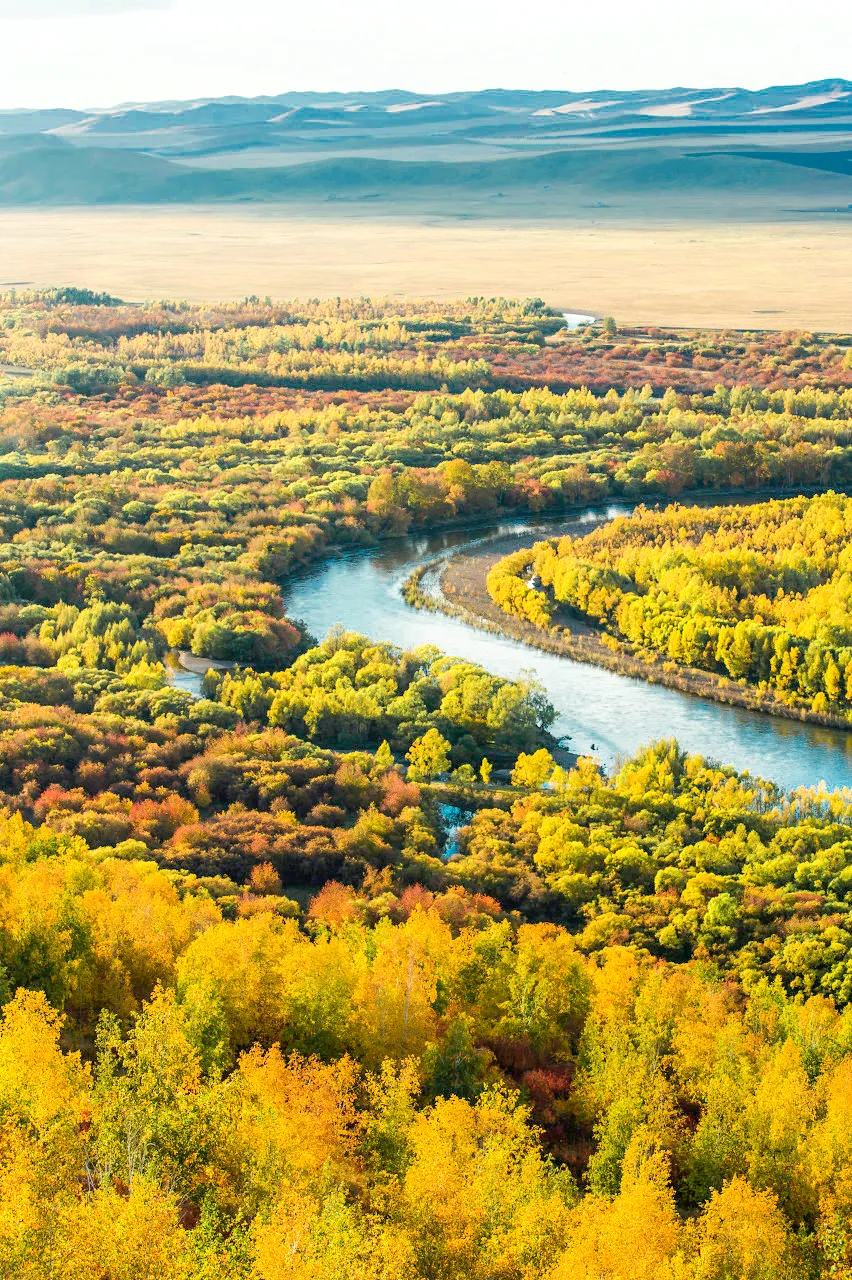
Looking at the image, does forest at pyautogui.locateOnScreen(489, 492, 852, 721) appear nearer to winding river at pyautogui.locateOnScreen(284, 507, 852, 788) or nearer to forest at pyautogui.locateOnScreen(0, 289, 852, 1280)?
forest at pyautogui.locateOnScreen(0, 289, 852, 1280)

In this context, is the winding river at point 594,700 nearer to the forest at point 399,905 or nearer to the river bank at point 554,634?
the river bank at point 554,634

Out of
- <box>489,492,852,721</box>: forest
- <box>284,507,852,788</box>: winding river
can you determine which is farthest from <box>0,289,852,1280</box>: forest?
<box>284,507,852,788</box>: winding river

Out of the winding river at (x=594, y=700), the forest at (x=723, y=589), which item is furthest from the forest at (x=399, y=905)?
the winding river at (x=594, y=700)

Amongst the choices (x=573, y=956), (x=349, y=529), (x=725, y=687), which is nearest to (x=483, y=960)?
(x=573, y=956)

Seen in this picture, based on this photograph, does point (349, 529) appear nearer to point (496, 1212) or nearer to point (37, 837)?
point (37, 837)

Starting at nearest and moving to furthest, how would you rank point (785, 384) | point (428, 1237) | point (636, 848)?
1. point (428, 1237)
2. point (636, 848)
3. point (785, 384)
